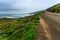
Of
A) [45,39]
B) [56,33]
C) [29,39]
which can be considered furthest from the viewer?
[29,39]

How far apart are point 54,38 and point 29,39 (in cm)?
616

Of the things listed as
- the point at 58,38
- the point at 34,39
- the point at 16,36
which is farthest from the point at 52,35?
the point at 16,36

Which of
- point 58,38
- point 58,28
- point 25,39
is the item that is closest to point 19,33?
point 25,39

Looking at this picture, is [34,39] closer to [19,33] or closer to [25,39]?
[25,39]

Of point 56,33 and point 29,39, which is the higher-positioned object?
point 56,33

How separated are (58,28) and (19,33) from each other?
370 inches

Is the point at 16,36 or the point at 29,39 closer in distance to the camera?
the point at 29,39

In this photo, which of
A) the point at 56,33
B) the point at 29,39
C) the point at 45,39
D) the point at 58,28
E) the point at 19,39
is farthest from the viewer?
the point at 19,39

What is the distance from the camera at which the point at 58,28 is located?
14.2m

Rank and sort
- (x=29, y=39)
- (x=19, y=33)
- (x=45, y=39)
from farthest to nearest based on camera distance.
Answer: (x=19, y=33) → (x=29, y=39) → (x=45, y=39)

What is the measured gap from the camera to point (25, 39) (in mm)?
19453

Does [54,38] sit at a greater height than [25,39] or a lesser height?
greater

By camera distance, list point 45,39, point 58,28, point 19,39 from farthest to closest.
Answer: point 19,39, point 45,39, point 58,28

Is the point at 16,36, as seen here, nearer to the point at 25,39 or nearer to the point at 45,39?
the point at 25,39
